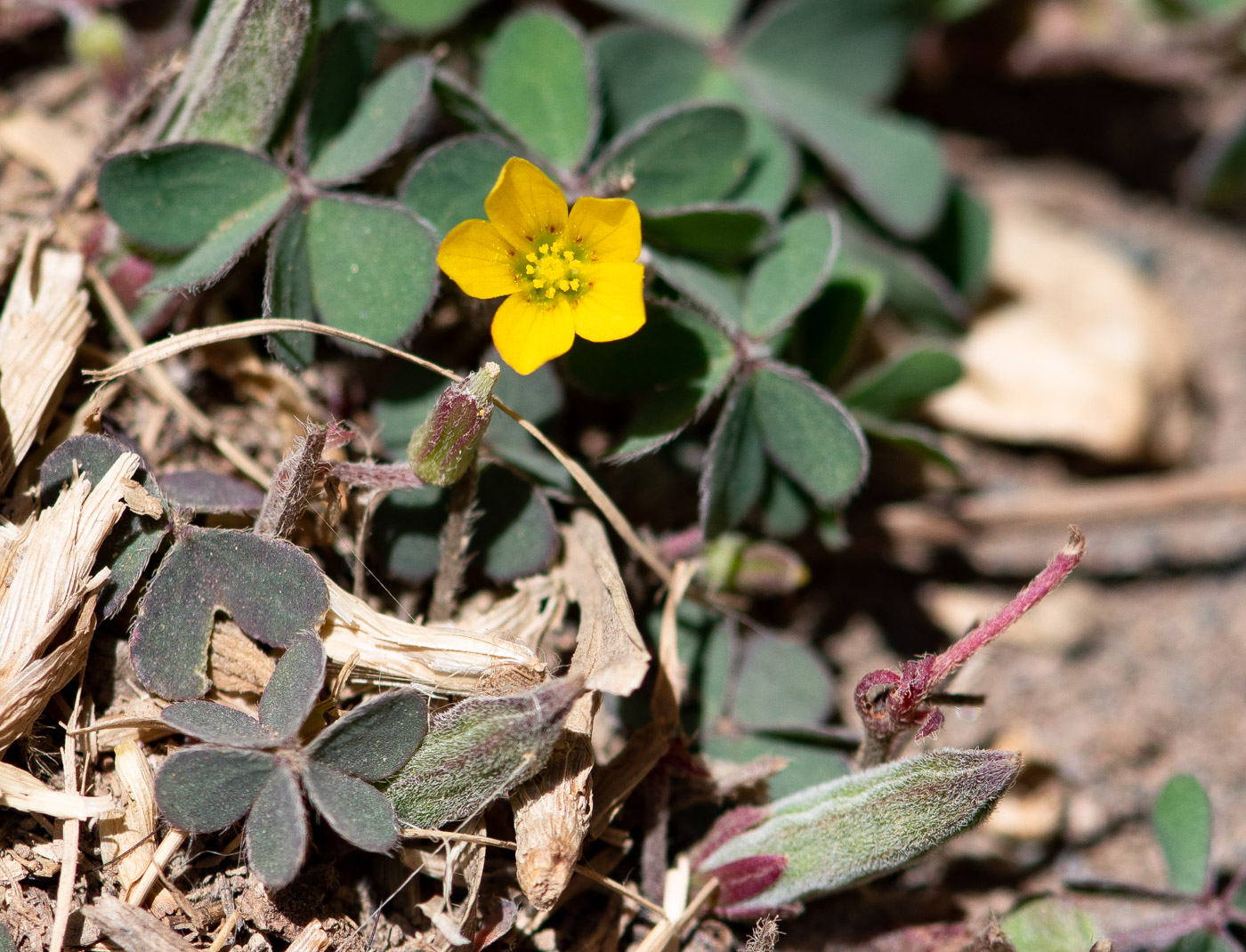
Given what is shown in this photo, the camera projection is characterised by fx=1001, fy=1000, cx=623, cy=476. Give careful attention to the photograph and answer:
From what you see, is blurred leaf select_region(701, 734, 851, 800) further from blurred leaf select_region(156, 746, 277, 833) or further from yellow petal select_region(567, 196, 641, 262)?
yellow petal select_region(567, 196, 641, 262)

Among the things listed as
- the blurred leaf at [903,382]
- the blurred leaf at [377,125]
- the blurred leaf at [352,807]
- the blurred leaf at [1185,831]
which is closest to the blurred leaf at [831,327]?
the blurred leaf at [903,382]

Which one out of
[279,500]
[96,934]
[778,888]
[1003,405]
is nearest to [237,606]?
[279,500]

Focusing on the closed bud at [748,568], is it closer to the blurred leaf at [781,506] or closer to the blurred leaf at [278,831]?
the blurred leaf at [781,506]

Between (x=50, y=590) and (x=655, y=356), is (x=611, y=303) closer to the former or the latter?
(x=655, y=356)

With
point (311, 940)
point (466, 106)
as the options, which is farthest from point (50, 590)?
point (466, 106)

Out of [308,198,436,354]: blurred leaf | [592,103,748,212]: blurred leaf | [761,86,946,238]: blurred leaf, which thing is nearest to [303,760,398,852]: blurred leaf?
[308,198,436,354]: blurred leaf
